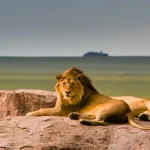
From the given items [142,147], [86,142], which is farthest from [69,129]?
[142,147]

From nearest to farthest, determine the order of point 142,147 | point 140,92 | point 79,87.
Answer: point 142,147
point 79,87
point 140,92

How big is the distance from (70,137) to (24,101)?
2.28 meters

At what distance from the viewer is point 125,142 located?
6.13 m

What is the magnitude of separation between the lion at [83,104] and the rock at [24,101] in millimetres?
1611

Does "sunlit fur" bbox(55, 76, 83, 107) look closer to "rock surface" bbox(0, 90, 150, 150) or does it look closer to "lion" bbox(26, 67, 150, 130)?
"lion" bbox(26, 67, 150, 130)

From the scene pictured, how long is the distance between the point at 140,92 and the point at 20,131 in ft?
34.9

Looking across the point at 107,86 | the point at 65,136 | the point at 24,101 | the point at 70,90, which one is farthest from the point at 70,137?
the point at 107,86

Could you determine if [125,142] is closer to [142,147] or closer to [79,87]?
[142,147]

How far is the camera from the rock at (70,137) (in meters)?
6.11

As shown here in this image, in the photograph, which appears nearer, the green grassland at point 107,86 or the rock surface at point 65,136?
the rock surface at point 65,136

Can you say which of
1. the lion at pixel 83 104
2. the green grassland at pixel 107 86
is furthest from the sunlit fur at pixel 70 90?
the green grassland at pixel 107 86

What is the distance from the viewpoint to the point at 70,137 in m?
6.15

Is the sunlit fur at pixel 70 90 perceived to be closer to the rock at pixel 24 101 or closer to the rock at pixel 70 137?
the rock at pixel 70 137

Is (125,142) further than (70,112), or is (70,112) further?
(70,112)
